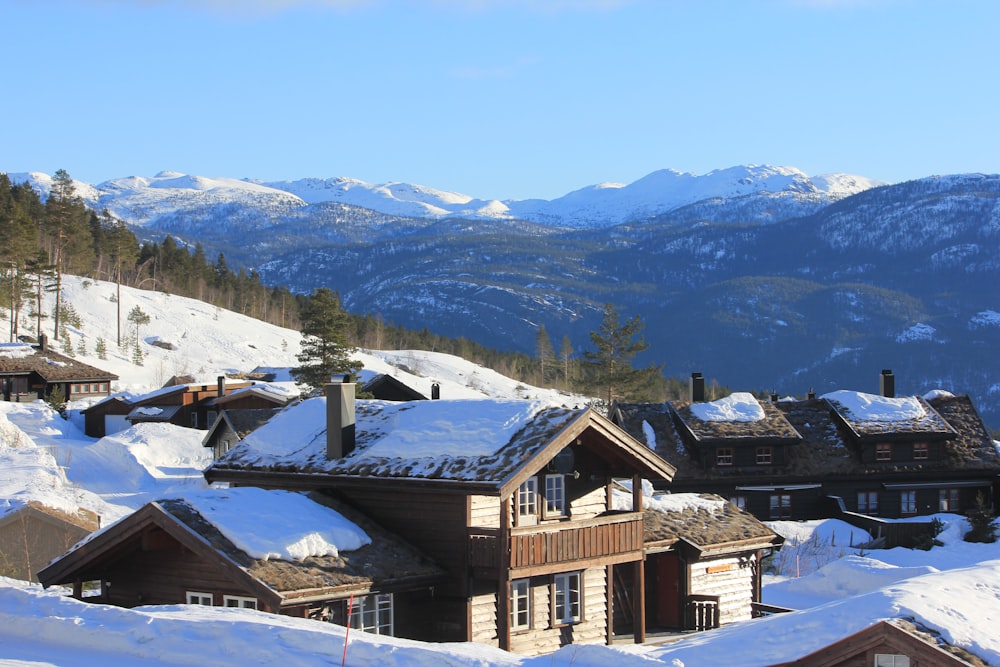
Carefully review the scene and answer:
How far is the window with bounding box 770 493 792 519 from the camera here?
54.1m

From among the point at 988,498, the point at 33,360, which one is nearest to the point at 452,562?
the point at 988,498

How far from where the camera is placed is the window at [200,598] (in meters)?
21.3

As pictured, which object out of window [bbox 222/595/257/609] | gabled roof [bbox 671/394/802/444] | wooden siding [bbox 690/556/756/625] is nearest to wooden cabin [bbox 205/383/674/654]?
wooden siding [bbox 690/556/756/625]

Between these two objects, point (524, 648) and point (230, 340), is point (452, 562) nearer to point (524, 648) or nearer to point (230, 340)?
point (524, 648)

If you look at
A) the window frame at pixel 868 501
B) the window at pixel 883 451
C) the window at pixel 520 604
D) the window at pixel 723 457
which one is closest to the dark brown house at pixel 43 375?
the window at pixel 723 457

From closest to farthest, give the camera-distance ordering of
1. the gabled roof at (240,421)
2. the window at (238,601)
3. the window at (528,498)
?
the window at (238,601)
the window at (528,498)
the gabled roof at (240,421)

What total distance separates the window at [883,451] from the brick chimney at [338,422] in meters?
35.2

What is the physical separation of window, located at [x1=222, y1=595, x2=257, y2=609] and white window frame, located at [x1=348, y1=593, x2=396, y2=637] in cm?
179

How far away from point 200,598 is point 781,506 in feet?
124

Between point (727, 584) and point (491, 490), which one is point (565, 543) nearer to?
point (491, 490)

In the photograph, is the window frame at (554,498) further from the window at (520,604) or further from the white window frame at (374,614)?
the white window frame at (374,614)

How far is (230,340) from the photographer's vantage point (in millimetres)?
120375

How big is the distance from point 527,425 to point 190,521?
7.51 m

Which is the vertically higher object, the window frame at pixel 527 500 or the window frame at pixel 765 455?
the window frame at pixel 527 500
